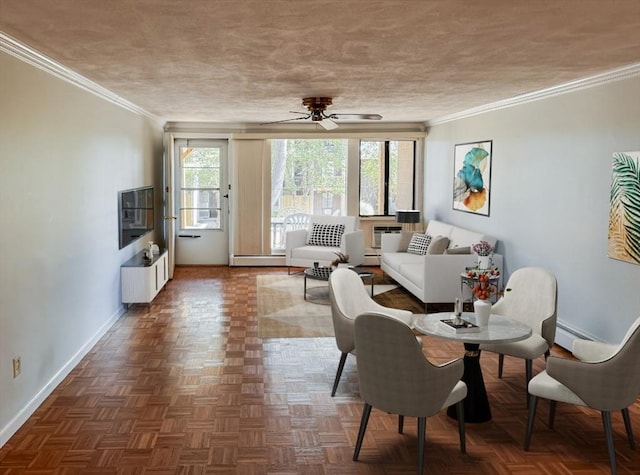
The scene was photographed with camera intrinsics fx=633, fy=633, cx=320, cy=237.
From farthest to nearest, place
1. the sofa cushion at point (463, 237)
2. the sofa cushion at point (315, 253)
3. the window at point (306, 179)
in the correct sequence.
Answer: the window at point (306, 179) < the sofa cushion at point (315, 253) < the sofa cushion at point (463, 237)

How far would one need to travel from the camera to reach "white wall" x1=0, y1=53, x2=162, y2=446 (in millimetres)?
3576

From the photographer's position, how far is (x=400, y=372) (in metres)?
Answer: 3.12

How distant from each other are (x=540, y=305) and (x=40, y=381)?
335 centimetres

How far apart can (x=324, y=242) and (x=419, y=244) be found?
4.65ft

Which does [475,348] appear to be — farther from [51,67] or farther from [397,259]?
[397,259]

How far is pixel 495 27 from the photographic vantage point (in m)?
3.04

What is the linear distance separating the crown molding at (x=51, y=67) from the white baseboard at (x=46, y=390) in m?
2.06

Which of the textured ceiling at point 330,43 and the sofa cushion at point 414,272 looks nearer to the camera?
the textured ceiling at point 330,43

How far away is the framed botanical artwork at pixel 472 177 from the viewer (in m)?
7.07

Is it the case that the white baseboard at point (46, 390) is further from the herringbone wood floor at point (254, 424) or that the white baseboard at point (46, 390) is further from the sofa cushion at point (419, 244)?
the sofa cushion at point (419, 244)

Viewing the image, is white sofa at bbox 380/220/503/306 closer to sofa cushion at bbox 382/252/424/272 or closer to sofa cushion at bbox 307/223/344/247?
sofa cushion at bbox 382/252/424/272

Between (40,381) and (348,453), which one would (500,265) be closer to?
(348,453)

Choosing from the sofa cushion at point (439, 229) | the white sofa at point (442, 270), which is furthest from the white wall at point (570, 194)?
the sofa cushion at point (439, 229)

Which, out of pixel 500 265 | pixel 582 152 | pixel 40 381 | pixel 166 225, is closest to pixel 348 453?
pixel 40 381
